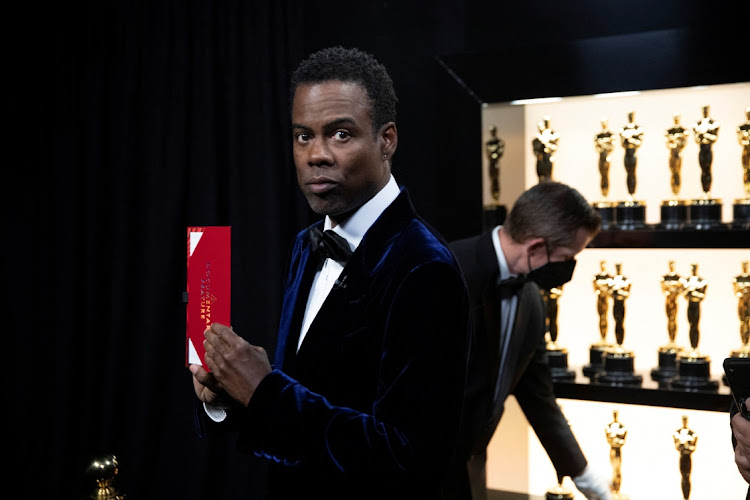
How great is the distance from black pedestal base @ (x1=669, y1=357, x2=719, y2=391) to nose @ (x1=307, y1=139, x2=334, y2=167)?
195cm

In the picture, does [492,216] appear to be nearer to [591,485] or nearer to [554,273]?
[554,273]

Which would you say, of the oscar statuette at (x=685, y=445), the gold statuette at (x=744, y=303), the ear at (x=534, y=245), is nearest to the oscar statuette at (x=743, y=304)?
the gold statuette at (x=744, y=303)

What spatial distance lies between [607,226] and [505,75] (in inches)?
25.4

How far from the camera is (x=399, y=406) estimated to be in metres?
1.21

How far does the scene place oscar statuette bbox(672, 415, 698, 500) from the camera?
9.35 ft

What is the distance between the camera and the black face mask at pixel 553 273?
279cm

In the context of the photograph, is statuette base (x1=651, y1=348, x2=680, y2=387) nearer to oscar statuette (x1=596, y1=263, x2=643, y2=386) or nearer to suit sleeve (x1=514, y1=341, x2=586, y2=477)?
oscar statuette (x1=596, y1=263, x2=643, y2=386)

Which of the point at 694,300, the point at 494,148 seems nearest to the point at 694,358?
the point at 694,300

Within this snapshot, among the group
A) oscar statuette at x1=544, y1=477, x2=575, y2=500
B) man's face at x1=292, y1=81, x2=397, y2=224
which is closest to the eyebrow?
man's face at x1=292, y1=81, x2=397, y2=224

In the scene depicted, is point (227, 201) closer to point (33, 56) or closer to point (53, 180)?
point (53, 180)

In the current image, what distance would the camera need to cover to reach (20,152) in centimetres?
354

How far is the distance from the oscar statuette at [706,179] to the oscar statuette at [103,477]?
6.61 ft

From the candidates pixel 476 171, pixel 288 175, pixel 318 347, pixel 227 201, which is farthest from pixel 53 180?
pixel 318 347

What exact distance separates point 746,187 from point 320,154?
6.54ft
